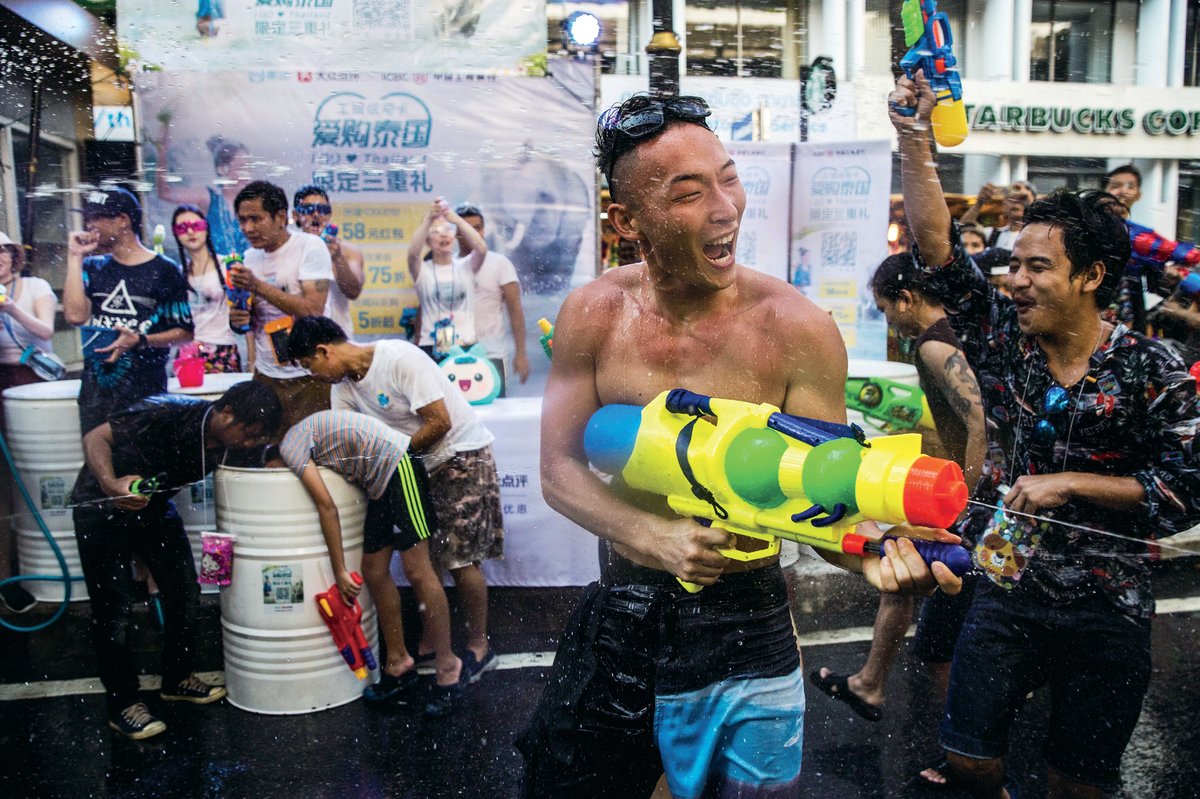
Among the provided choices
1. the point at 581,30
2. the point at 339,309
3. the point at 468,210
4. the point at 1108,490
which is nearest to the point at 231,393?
the point at 339,309

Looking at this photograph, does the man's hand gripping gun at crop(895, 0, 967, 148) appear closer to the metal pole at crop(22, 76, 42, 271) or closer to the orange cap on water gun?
the orange cap on water gun

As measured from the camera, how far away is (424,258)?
3.30m

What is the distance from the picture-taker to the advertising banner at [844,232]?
8.43ft

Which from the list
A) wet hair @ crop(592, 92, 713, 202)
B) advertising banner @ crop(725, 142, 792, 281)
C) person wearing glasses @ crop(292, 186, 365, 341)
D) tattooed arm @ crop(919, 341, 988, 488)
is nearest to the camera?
wet hair @ crop(592, 92, 713, 202)

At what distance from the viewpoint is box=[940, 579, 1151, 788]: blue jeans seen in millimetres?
1966

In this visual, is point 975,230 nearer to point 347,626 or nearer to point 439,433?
point 439,433

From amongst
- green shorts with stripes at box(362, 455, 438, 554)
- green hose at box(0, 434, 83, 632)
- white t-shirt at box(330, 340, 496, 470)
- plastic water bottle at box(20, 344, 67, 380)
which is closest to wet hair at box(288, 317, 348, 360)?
white t-shirt at box(330, 340, 496, 470)

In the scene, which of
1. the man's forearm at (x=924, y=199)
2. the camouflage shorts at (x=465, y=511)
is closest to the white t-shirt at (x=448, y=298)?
the camouflage shorts at (x=465, y=511)

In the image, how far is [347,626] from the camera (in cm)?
312

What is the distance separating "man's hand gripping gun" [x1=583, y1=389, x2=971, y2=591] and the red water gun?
5.84 feet

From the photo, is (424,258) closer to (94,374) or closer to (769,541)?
(94,374)

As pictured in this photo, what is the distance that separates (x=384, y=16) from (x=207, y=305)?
1101mm

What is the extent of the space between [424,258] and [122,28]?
1.13 meters

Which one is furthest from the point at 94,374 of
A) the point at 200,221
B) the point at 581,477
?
the point at 581,477
